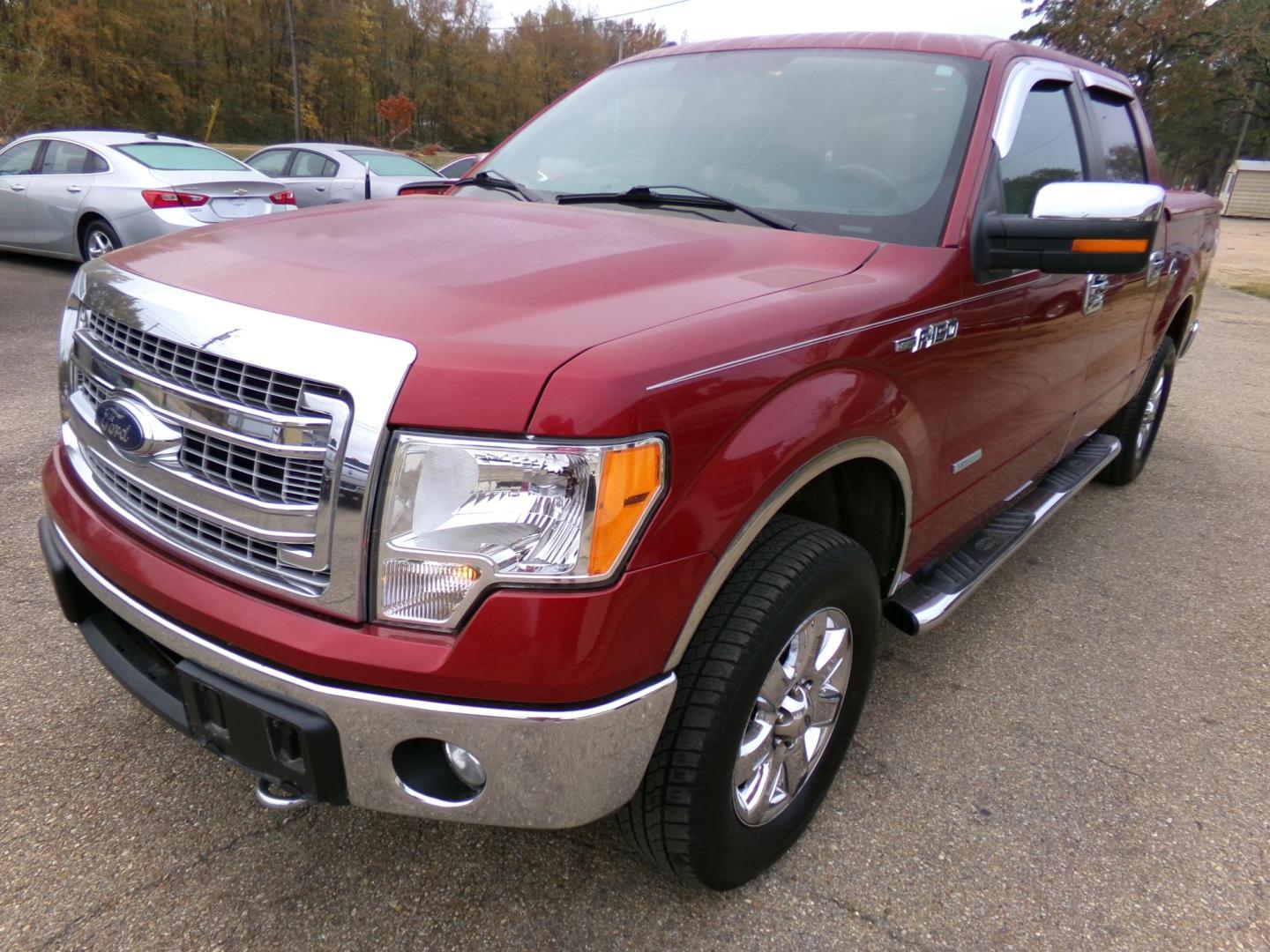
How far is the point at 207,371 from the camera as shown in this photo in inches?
62.7

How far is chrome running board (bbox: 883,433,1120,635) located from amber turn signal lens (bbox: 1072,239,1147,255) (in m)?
0.98

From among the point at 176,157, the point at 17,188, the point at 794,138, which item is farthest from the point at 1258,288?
the point at 17,188

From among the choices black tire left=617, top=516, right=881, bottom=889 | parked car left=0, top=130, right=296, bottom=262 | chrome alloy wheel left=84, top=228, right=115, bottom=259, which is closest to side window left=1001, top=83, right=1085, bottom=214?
black tire left=617, top=516, right=881, bottom=889

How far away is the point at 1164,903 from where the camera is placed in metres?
2.07

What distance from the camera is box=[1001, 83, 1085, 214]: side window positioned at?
261 cm

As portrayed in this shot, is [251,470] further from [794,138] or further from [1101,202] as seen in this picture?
[1101,202]

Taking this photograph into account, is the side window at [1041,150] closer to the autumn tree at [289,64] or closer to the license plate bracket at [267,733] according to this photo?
the license plate bracket at [267,733]

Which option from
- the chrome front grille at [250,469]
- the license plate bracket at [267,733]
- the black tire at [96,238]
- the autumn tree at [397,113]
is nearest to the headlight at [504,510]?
the chrome front grille at [250,469]

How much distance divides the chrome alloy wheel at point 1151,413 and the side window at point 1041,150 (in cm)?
196

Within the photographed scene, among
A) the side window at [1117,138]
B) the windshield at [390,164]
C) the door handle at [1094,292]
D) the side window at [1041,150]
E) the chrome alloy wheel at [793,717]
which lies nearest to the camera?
the chrome alloy wheel at [793,717]

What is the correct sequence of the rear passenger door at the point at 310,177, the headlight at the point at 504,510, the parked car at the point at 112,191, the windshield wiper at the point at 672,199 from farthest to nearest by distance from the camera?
the rear passenger door at the point at 310,177 → the parked car at the point at 112,191 → the windshield wiper at the point at 672,199 → the headlight at the point at 504,510

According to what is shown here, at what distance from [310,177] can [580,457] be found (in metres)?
10.8

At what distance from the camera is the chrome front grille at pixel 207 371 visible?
4.92ft

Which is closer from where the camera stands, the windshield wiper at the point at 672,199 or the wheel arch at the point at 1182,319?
the windshield wiper at the point at 672,199
